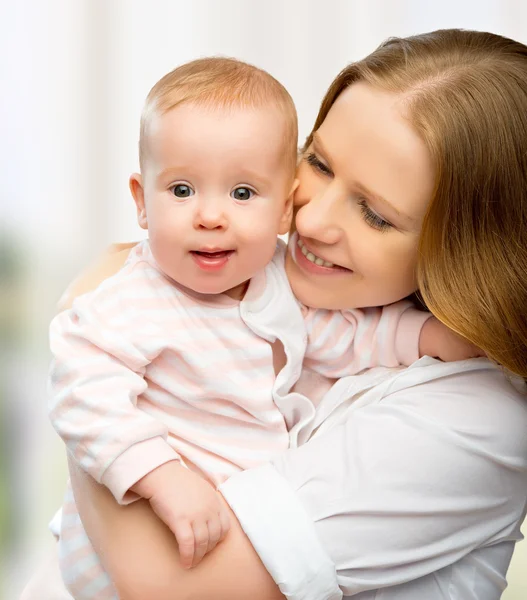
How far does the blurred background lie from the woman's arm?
1996mm

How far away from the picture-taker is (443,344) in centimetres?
154

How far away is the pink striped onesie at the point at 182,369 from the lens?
1.31 m

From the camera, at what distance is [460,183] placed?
1448 millimetres

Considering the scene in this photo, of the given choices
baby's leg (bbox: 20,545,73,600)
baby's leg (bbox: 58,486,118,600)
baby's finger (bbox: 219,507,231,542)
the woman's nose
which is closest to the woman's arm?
baby's finger (bbox: 219,507,231,542)

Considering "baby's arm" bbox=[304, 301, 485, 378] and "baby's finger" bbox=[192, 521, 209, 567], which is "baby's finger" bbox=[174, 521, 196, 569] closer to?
"baby's finger" bbox=[192, 521, 209, 567]

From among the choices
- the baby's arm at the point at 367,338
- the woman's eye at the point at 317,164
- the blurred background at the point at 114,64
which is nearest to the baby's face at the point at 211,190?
the woman's eye at the point at 317,164

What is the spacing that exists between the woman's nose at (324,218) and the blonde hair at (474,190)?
0.14 meters

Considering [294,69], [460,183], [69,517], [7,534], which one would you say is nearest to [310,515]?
[69,517]

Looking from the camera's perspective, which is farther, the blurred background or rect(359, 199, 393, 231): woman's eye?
the blurred background

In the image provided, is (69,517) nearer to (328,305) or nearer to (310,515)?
(310,515)

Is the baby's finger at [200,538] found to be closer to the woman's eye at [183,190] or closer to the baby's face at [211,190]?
the baby's face at [211,190]

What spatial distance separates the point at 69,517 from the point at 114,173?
6.15 ft

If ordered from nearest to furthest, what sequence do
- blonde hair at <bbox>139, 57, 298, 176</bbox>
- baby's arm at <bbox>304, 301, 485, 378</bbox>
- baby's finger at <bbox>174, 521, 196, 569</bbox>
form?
baby's finger at <bbox>174, 521, 196, 569</bbox> < blonde hair at <bbox>139, 57, 298, 176</bbox> < baby's arm at <bbox>304, 301, 485, 378</bbox>

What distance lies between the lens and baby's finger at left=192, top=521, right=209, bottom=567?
1264mm
